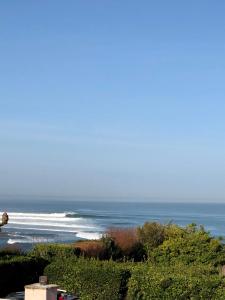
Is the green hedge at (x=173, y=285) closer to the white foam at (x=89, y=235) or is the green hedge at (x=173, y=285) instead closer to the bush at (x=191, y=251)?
the bush at (x=191, y=251)

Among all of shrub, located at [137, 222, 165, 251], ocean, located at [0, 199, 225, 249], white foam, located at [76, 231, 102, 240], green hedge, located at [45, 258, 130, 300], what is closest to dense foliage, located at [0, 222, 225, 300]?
green hedge, located at [45, 258, 130, 300]

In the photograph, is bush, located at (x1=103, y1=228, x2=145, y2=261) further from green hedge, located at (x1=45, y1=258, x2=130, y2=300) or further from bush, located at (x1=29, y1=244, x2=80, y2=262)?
green hedge, located at (x1=45, y1=258, x2=130, y2=300)

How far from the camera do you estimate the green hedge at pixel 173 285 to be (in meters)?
17.7

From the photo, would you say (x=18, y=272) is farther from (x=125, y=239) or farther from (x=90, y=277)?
(x=125, y=239)

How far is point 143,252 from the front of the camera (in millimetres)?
27688

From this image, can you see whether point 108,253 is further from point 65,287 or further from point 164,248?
point 65,287

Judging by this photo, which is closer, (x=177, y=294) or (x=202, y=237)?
(x=177, y=294)

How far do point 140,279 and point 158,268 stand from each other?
117 cm

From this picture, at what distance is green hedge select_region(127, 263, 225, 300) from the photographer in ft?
58.0

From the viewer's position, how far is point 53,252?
2334cm

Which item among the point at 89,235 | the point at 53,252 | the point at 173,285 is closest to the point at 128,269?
the point at 173,285

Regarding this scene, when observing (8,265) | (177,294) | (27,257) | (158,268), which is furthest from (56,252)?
(177,294)

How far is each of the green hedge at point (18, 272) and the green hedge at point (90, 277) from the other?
1.67 ft

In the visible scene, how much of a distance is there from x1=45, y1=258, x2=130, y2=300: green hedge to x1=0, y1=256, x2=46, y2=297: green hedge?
20.0 inches
